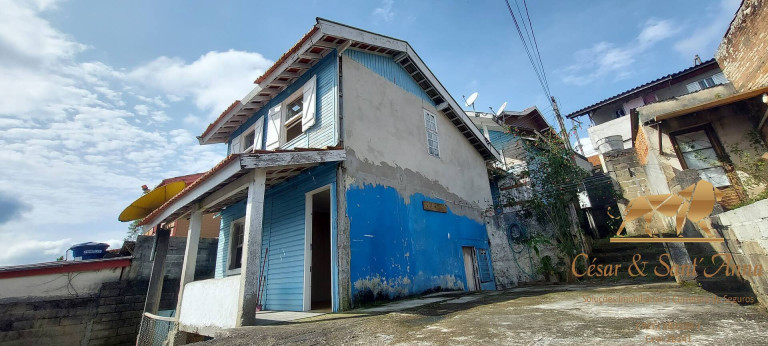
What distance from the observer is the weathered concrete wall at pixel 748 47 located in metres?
8.27

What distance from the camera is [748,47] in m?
9.02

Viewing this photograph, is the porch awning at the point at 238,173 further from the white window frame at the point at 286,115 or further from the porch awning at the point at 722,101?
the porch awning at the point at 722,101

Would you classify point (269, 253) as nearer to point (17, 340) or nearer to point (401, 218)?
point (401, 218)

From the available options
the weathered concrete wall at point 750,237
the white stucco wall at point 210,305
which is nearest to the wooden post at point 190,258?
the white stucco wall at point 210,305

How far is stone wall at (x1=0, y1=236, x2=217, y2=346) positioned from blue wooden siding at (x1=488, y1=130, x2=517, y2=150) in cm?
1542

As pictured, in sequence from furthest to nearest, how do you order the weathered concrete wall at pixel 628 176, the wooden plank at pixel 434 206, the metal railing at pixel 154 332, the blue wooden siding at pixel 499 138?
the blue wooden siding at pixel 499 138
the weathered concrete wall at pixel 628 176
the wooden plank at pixel 434 206
the metal railing at pixel 154 332

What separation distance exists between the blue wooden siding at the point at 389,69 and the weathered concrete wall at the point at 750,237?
739cm

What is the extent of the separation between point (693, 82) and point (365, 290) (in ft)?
72.1

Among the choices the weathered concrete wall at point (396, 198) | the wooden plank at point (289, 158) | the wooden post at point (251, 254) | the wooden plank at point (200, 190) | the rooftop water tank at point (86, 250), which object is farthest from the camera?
the rooftop water tank at point (86, 250)

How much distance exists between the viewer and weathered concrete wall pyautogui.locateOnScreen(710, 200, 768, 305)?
13.3ft

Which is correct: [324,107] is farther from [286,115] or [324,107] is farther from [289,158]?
[289,158]

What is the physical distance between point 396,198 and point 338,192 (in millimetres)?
1697

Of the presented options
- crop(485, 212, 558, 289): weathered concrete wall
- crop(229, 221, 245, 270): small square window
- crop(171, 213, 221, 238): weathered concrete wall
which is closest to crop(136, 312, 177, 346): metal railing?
crop(229, 221, 245, 270): small square window

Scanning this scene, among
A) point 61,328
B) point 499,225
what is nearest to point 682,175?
point 499,225
